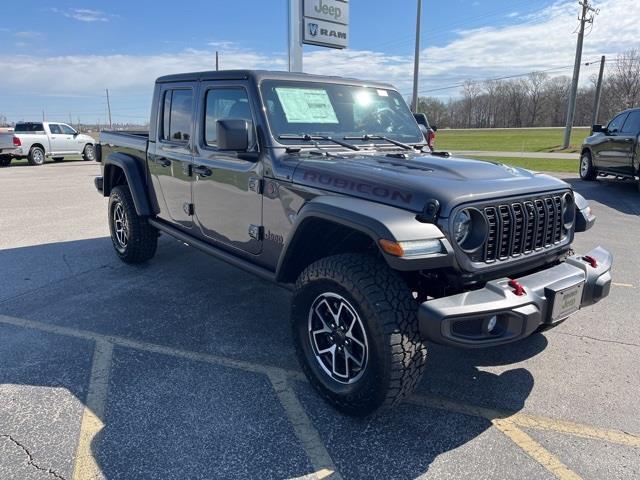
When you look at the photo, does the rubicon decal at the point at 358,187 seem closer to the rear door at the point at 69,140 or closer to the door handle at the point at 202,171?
the door handle at the point at 202,171

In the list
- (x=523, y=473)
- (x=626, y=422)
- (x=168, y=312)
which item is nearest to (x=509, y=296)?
(x=523, y=473)

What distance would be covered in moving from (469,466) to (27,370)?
279 centimetres

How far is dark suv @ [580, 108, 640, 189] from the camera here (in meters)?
10.5

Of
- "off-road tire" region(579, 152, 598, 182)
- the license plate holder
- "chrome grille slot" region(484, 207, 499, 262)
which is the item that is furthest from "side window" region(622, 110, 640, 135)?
"chrome grille slot" region(484, 207, 499, 262)

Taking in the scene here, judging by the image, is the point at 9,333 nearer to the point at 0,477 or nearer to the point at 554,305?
the point at 0,477

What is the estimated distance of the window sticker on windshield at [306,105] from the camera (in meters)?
3.58

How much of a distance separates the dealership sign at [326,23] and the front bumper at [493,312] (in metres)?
12.7

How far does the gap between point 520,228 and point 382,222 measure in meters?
0.90

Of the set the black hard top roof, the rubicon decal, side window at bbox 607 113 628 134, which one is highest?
the black hard top roof

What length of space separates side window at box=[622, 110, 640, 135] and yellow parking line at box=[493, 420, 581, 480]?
33.0 feet

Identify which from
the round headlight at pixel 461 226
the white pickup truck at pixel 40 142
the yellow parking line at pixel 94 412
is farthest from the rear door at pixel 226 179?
the white pickup truck at pixel 40 142

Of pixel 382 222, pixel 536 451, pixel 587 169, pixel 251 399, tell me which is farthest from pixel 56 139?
pixel 536 451

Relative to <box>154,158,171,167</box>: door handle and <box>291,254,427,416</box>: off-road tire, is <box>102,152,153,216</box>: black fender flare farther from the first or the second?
<box>291,254,427,416</box>: off-road tire

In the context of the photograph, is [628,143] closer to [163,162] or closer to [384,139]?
[384,139]
